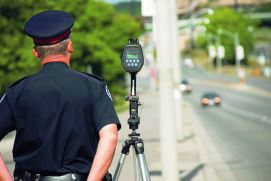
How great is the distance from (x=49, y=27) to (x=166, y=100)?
23.2ft

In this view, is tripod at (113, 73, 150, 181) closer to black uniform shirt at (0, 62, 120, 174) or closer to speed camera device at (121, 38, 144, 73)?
speed camera device at (121, 38, 144, 73)

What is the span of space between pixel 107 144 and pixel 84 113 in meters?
0.22

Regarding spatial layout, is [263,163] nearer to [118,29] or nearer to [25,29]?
[25,29]

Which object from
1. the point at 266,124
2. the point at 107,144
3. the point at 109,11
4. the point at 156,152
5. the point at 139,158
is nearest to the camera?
the point at 107,144

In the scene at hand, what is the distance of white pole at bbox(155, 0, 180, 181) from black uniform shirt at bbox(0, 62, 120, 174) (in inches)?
260

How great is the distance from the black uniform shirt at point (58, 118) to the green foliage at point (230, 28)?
14833 centimetres

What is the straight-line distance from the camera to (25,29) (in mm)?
4223

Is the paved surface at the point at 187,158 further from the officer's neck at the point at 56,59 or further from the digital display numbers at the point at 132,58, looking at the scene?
the officer's neck at the point at 56,59

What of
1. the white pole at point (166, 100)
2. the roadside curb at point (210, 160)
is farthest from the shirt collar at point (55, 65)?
the roadside curb at point (210, 160)

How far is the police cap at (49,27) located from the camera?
4133 mm

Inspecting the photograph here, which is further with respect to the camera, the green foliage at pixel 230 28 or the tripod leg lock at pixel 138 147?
the green foliage at pixel 230 28

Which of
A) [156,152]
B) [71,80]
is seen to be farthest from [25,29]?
[156,152]

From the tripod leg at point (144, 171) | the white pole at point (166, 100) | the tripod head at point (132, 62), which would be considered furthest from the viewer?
the white pole at point (166, 100)

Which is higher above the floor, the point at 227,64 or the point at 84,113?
the point at 84,113
